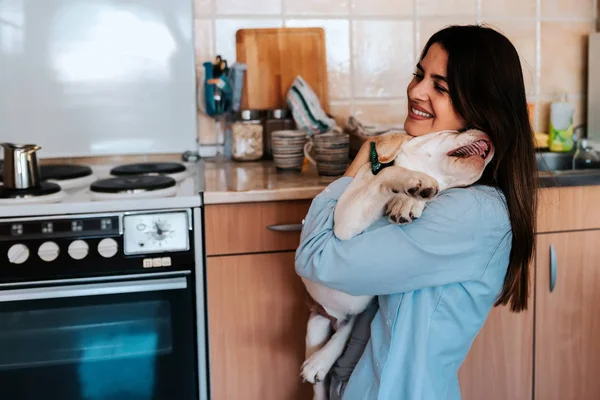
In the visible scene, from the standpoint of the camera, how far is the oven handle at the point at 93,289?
1516 millimetres

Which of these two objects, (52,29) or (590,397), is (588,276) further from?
(52,29)

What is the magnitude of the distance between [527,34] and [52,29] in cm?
153

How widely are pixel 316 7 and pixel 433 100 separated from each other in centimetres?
117

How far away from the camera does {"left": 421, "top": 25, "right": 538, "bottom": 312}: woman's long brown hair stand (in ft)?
3.59

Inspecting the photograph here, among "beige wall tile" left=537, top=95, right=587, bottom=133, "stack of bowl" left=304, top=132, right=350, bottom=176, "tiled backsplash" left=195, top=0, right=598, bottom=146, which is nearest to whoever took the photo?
"stack of bowl" left=304, top=132, right=350, bottom=176

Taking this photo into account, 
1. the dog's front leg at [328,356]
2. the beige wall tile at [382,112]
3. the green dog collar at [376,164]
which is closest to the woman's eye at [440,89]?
the green dog collar at [376,164]

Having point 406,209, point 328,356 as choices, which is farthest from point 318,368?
point 406,209

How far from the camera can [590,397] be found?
1.87 metres

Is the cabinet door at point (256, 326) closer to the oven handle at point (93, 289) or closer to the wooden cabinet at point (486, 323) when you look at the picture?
the wooden cabinet at point (486, 323)

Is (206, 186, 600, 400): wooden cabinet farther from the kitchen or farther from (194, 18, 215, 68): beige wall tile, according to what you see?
(194, 18, 215, 68): beige wall tile

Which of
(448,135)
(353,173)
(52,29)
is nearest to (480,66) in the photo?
(448,135)

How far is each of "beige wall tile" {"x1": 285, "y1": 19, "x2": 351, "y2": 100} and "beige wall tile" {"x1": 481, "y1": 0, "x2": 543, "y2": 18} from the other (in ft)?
1.57

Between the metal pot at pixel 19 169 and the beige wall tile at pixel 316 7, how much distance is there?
37.0 inches

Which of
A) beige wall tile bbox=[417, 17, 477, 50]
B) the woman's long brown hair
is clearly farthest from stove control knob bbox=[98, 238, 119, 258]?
beige wall tile bbox=[417, 17, 477, 50]
